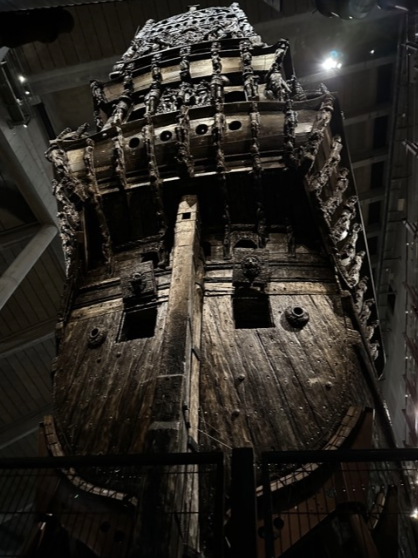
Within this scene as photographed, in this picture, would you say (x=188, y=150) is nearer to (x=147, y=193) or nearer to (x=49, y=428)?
(x=147, y=193)

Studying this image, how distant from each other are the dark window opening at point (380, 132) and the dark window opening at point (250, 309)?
38.4 ft

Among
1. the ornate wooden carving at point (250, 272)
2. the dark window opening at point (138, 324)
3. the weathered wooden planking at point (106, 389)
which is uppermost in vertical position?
the ornate wooden carving at point (250, 272)

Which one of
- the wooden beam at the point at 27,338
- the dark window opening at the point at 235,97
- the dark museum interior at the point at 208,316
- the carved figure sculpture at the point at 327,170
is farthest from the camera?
the wooden beam at the point at 27,338

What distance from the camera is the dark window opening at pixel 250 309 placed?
5.63 metres

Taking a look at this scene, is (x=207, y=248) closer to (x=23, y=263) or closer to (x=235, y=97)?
(x=235, y=97)

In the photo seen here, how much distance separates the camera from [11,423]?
14539 mm

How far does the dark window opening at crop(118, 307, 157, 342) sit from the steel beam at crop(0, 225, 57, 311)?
18.2ft

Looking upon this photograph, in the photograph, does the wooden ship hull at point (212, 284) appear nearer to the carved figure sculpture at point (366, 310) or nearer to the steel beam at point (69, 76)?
the carved figure sculpture at point (366, 310)

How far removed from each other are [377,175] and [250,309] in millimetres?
11944

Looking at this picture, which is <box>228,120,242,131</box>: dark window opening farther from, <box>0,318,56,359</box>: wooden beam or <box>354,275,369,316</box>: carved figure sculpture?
<box>0,318,56,359</box>: wooden beam

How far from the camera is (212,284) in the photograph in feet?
18.7

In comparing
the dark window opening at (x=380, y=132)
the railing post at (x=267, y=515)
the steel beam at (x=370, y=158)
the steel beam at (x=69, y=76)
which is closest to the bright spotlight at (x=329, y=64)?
the dark window opening at (x=380, y=132)

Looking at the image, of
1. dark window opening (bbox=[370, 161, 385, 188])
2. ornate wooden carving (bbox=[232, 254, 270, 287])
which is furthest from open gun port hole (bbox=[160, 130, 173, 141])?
dark window opening (bbox=[370, 161, 385, 188])

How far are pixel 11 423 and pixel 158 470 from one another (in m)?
13.4
